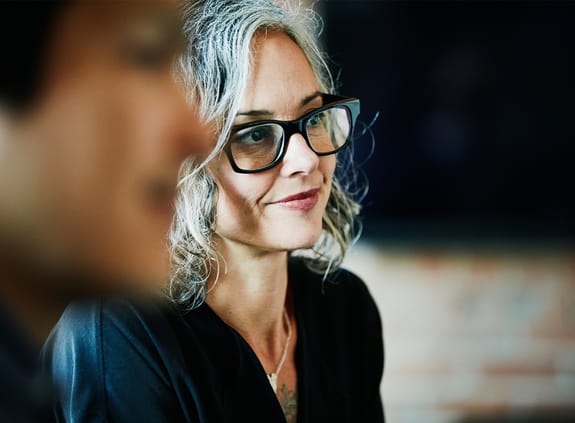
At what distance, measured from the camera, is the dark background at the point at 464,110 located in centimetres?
180

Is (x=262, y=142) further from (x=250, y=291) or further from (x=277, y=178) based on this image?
(x=250, y=291)

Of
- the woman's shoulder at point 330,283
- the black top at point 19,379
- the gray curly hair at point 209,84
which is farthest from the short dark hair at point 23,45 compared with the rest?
the woman's shoulder at point 330,283

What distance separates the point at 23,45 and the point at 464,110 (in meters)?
1.56

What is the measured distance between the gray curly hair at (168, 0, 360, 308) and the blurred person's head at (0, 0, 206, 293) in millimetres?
166

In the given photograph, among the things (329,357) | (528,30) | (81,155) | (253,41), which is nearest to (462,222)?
(528,30)

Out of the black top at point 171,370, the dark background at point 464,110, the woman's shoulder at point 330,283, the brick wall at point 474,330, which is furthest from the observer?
the brick wall at point 474,330

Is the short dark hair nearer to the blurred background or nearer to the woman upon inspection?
the woman

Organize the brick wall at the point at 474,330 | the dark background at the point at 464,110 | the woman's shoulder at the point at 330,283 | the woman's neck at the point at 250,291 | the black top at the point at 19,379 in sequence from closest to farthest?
1. the black top at the point at 19,379
2. the woman's neck at the point at 250,291
3. the woman's shoulder at the point at 330,283
4. the dark background at the point at 464,110
5. the brick wall at the point at 474,330

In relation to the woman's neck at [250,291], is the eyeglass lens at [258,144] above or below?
above

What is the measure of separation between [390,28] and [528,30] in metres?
0.37

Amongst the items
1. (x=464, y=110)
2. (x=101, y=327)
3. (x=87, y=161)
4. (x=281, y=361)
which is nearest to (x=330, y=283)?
(x=281, y=361)

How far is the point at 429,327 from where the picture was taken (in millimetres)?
1977

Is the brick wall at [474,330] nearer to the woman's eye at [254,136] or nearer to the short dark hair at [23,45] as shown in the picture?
the woman's eye at [254,136]

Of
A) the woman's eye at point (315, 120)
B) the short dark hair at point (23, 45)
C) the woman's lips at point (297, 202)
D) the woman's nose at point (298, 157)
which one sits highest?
the short dark hair at point (23, 45)
